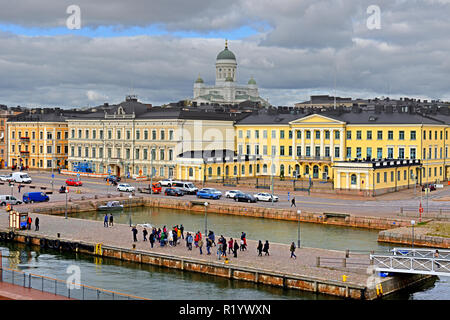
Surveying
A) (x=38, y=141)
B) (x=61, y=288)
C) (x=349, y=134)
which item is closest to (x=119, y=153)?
(x=38, y=141)

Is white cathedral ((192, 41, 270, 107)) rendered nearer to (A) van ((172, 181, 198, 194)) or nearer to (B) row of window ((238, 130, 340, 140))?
(B) row of window ((238, 130, 340, 140))

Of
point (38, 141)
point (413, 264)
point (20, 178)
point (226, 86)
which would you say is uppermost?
point (226, 86)

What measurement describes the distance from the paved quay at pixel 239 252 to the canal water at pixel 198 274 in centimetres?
145

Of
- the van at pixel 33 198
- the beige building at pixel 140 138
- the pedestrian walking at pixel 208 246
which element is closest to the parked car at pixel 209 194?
the van at pixel 33 198

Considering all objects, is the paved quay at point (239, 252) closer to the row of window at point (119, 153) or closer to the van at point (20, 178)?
the van at point (20, 178)

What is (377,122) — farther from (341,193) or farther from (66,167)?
(66,167)

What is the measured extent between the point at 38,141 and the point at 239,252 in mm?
77958

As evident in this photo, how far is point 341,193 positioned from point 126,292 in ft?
136

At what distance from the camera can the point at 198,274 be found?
36.3 m

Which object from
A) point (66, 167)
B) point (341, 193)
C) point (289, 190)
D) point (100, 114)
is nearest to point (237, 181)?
point (289, 190)

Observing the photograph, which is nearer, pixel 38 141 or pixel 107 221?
pixel 107 221

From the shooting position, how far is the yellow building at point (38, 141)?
107 m

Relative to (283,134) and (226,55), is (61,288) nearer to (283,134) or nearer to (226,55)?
(283,134)

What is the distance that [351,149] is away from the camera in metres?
84.7
